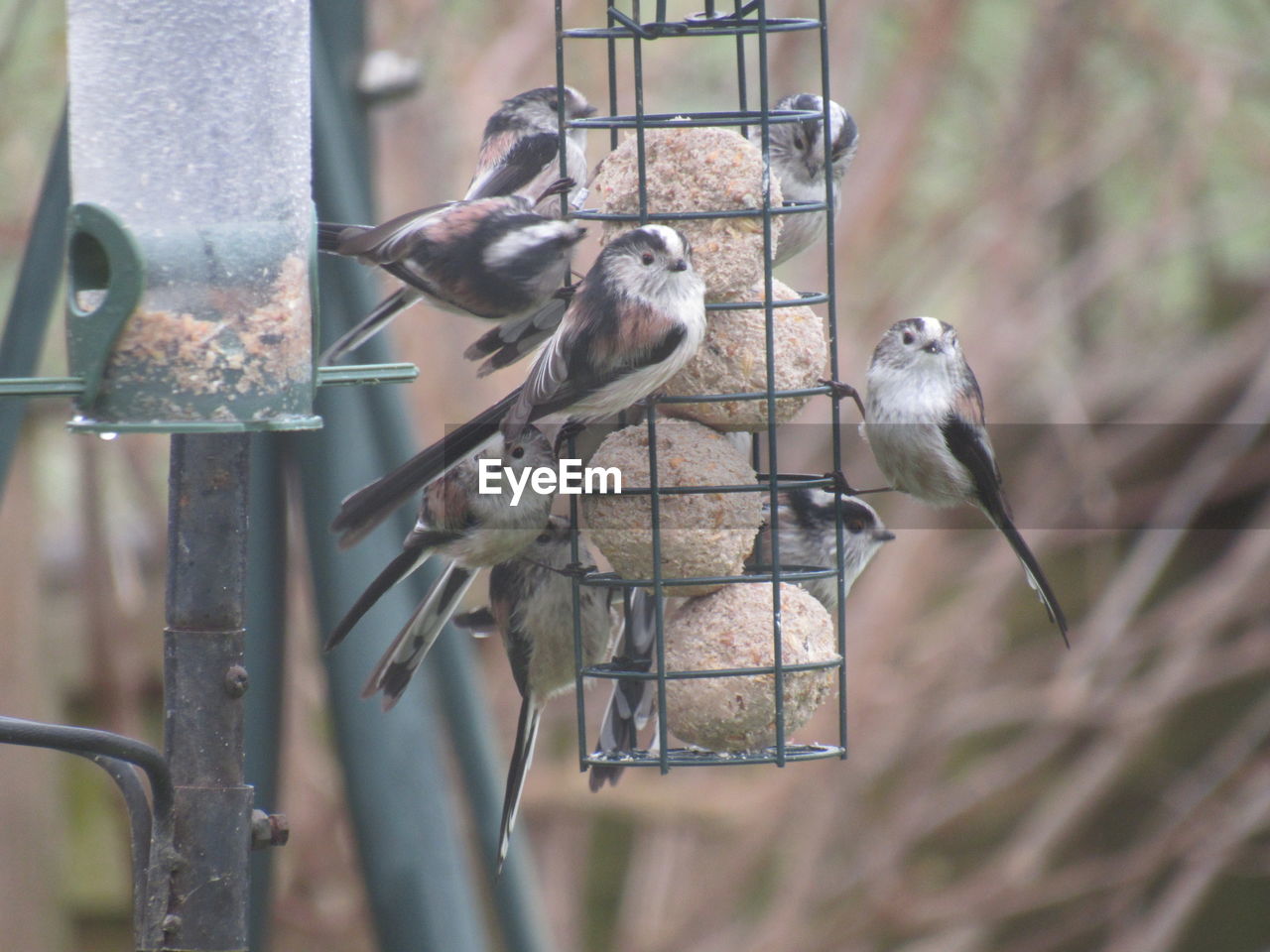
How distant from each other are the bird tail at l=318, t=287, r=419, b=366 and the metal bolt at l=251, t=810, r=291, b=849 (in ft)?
3.50

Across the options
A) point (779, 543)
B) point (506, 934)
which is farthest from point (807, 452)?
point (779, 543)

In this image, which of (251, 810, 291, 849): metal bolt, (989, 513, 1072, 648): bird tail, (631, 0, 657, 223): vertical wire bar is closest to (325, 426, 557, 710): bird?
(631, 0, 657, 223): vertical wire bar

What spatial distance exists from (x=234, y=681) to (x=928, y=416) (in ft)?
5.79

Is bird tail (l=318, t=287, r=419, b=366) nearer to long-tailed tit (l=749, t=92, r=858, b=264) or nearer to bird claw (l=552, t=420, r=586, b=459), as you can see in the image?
bird claw (l=552, t=420, r=586, b=459)

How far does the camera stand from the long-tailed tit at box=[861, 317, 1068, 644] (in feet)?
11.7

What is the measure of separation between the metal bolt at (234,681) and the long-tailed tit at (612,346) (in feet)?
1.20

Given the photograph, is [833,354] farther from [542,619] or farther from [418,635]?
[418,635]

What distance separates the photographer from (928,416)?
356 centimetres

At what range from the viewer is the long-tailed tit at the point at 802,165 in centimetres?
335

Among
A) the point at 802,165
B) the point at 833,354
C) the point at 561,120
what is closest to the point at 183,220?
the point at 561,120

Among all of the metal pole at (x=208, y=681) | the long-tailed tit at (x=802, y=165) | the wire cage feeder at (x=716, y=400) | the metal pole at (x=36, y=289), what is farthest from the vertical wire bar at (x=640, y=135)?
the metal pole at (x=36, y=289)

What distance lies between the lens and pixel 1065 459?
20.3ft

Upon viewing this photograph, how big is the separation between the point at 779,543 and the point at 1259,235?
3.69 m
